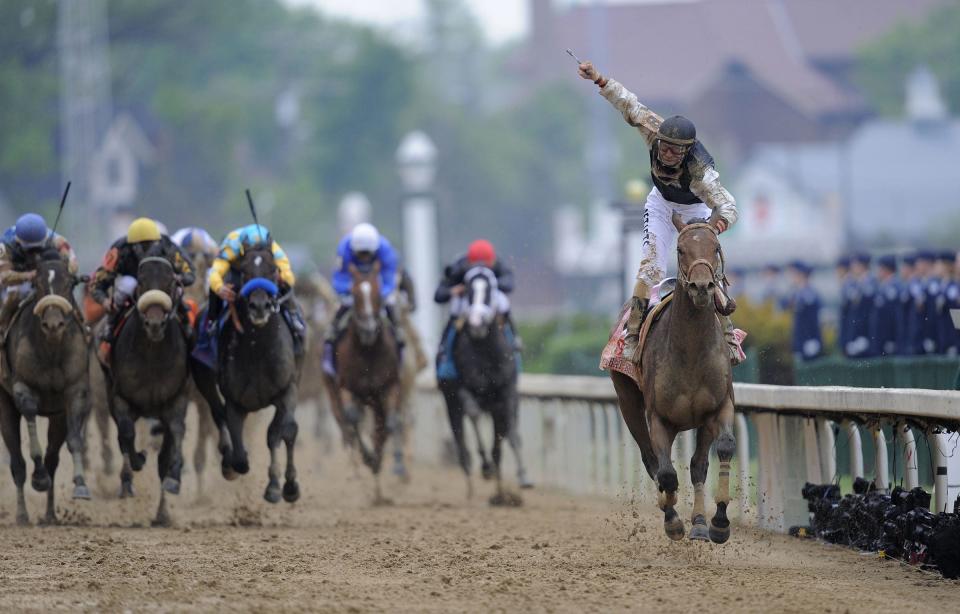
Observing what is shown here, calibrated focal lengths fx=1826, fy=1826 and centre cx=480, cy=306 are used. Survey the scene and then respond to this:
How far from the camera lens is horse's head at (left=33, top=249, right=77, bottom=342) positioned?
11555mm

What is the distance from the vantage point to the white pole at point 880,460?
33.2ft

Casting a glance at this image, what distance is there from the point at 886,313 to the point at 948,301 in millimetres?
1730

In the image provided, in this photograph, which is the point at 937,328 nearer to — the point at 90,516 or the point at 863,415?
the point at 863,415

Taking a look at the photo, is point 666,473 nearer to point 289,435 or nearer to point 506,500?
point 289,435

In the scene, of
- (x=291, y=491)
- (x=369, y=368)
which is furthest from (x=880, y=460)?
(x=369, y=368)

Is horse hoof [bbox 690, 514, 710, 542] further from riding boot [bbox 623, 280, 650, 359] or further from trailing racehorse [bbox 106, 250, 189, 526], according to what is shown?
trailing racehorse [bbox 106, 250, 189, 526]

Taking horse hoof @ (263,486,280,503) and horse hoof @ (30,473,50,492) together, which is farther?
horse hoof @ (263,486,280,503)

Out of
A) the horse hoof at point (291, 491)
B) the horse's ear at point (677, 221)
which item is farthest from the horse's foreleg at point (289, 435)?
the horse's ear at point (677, 221)

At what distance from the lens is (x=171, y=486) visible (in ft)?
39.1

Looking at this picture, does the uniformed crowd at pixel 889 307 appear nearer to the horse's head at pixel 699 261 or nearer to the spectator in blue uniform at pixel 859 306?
the spectator in blue uniform at pixel 859 306

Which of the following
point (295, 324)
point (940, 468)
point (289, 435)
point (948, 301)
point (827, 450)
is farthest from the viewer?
point (948, 301)

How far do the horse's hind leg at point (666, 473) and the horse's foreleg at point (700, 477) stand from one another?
0.32ft

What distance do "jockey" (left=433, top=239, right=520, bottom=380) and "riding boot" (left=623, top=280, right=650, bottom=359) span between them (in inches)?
169

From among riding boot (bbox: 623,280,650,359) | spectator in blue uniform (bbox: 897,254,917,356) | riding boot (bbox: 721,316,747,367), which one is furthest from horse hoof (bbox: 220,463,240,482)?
spectator in blue uniform (bbox: 897,254,917,356)
